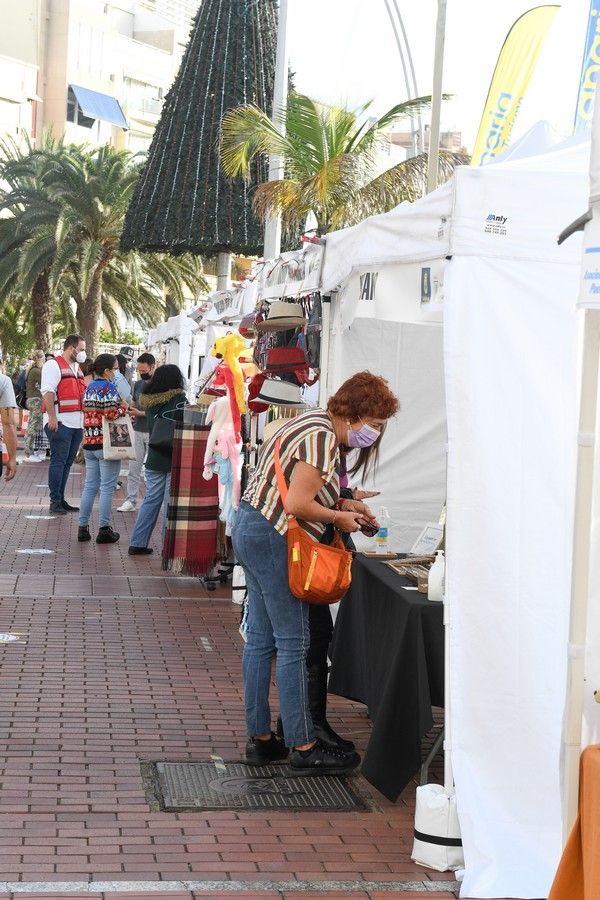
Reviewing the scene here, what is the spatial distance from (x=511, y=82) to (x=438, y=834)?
315 inches

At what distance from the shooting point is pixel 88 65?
61.4 meters

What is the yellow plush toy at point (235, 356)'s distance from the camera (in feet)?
32.6

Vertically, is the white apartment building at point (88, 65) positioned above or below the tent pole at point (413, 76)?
above

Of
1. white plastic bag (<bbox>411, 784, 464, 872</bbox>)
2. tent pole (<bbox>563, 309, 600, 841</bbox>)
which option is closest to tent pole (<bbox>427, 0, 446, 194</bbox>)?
white plastic bag (<bbox>411, 784, 464, 872</bbox>)

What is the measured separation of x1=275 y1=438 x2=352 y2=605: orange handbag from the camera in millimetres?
5340

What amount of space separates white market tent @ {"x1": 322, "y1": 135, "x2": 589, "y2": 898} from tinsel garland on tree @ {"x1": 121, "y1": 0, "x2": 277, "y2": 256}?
53.7 ft

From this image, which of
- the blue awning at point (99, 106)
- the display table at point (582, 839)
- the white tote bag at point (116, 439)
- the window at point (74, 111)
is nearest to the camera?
the display table at point (582, 839)

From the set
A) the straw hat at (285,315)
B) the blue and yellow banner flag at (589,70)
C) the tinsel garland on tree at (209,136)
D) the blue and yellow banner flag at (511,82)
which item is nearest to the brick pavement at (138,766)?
the straw hat at (285,315)

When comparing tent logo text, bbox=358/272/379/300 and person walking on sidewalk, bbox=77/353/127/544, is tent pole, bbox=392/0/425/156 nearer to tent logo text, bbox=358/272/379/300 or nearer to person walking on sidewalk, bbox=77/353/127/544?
person walking on sidewalk, bbox=77/353/127/544

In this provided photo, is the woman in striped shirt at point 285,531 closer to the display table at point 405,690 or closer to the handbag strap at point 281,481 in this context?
the handbag strap at point 281,481

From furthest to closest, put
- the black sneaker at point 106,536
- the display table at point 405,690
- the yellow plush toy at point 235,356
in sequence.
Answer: the black sneaker at point 106,536, the yellow plush toy at point 235,356, the display table at point 405,690

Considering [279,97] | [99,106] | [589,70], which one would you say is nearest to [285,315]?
[589,70]

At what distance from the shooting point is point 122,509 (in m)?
16.0

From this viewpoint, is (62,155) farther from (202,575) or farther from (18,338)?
(202,575)
